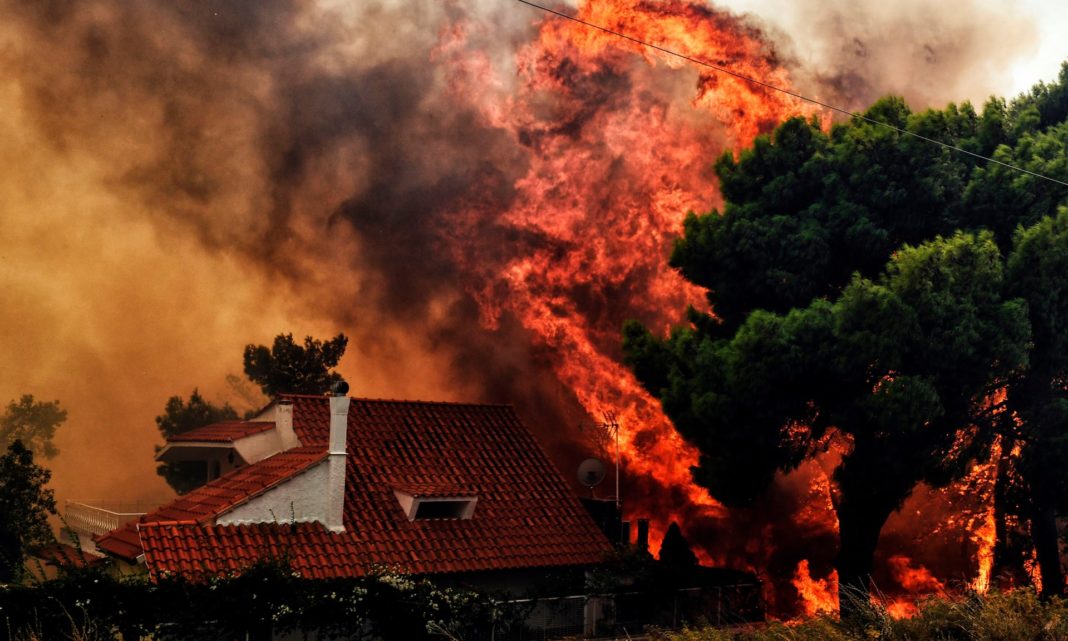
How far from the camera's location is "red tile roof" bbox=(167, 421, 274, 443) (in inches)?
1185

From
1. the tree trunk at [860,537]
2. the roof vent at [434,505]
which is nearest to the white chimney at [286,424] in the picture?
the roof vent at [434,505]

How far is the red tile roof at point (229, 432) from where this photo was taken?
3011 centimetres

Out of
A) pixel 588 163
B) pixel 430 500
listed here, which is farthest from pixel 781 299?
pixel 588 163

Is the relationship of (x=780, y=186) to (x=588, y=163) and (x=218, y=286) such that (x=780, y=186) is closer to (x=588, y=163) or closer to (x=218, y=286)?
(x=588, y=163)

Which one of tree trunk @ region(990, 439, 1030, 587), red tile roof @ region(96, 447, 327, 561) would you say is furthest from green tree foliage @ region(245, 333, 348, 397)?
tree trunk @ region(990, 439, 1030, 587)

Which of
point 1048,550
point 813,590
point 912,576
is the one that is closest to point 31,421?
point 813,590

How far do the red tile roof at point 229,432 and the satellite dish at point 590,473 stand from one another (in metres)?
10.0

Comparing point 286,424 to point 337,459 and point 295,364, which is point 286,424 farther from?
point 295,364

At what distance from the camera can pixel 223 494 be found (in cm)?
2528

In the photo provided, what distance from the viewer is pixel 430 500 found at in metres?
25.7

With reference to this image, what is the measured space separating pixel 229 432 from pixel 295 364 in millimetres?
19808

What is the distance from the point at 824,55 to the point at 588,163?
40.1 ft

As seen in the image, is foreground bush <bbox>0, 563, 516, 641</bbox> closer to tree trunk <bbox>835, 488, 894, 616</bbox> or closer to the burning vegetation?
the burning vegetation

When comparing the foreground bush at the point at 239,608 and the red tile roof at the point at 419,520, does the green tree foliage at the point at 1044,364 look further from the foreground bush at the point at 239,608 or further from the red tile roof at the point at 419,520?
the foreground bush at the point at 239,608
